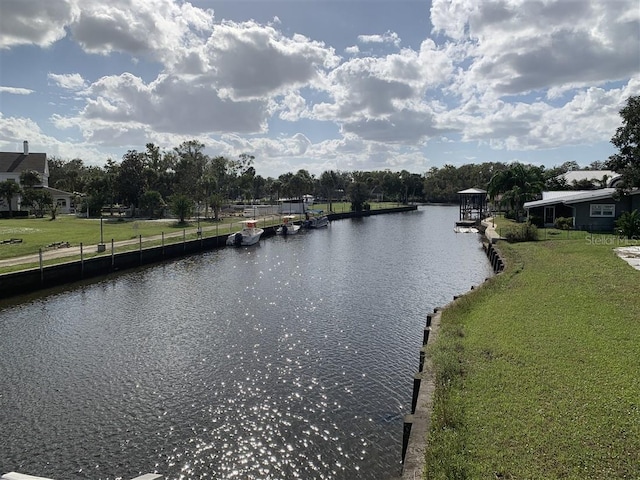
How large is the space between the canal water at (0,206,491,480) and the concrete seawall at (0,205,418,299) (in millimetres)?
1480

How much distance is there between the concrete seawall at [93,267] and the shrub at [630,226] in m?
36.0

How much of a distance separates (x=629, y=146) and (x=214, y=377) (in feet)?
119

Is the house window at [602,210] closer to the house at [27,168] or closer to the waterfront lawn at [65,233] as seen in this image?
the waterfront lawn at [65,233]

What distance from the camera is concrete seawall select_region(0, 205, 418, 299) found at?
2588 cm

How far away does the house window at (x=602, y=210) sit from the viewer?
40.4m

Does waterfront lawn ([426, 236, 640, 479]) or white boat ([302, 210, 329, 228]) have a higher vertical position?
white boat ([302, 210, 329, 228])

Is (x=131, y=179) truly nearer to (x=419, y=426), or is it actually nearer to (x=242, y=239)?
(x=242, y=239)

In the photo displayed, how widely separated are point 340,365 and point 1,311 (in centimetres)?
1830

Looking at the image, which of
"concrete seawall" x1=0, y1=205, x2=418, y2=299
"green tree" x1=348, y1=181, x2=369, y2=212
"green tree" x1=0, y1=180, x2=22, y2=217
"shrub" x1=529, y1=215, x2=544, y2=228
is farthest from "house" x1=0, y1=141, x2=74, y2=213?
"shrub" x1=529, y1=215, x2=544, y2=228

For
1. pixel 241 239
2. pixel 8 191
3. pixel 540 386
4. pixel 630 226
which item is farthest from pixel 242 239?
pixel 540 386

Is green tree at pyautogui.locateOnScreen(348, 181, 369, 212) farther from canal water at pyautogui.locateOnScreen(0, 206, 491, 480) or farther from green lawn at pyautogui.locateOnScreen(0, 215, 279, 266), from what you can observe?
canal water at pyautogui.locateOnScreen(0, 206, 491, 480)

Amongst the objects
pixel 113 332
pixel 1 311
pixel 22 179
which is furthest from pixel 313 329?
pixel 22 179

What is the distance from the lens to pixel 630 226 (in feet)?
108

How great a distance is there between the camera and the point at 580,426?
7.84 meters
